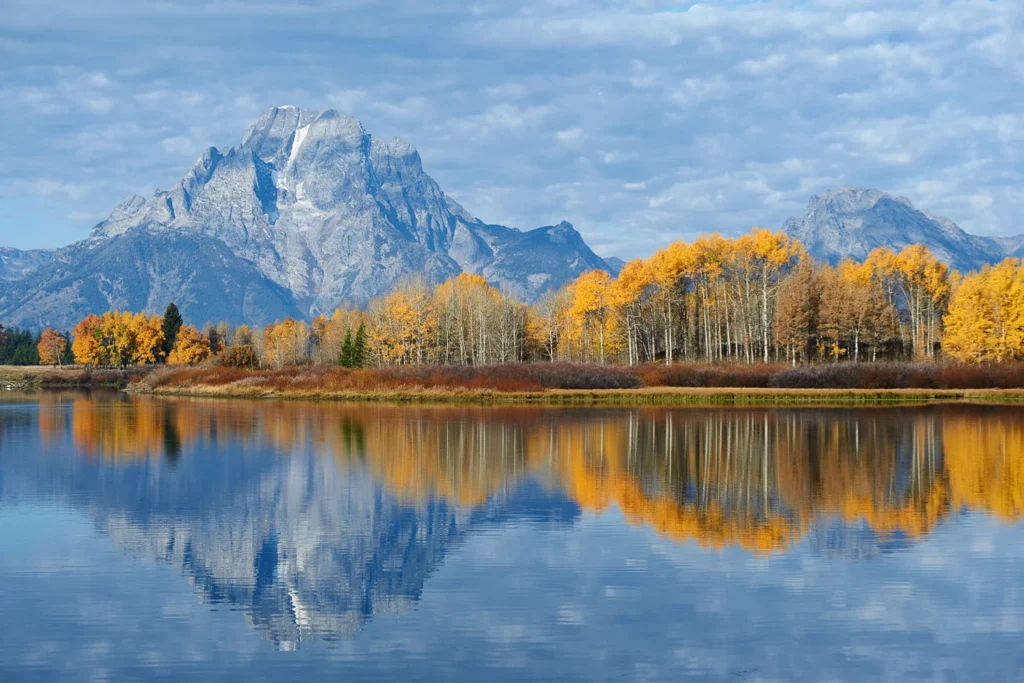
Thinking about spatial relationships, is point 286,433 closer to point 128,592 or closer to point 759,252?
point 128,592

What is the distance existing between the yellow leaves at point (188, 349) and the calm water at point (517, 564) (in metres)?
118

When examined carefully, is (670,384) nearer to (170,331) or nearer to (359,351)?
(359,351)

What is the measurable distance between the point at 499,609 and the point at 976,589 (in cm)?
742

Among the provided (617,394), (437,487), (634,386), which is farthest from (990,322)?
(437,487)

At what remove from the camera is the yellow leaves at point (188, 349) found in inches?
5906

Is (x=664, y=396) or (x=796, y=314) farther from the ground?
(x=796, y=314)

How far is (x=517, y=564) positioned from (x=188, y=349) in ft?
466

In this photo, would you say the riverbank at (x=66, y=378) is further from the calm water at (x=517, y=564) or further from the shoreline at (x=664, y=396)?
the calm water at (x=517, y=564)

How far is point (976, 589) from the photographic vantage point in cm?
1570

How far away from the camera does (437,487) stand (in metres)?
26.9

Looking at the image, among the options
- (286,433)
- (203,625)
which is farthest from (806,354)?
(203,625)

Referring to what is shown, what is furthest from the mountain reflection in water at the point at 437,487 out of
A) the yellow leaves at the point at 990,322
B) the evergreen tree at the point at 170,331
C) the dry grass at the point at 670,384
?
the evergreen tree at the point at 170,331

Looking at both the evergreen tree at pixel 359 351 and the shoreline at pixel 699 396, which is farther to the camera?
the evergreen tree at pixel 359 351

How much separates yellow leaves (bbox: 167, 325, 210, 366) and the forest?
15.3 metres
